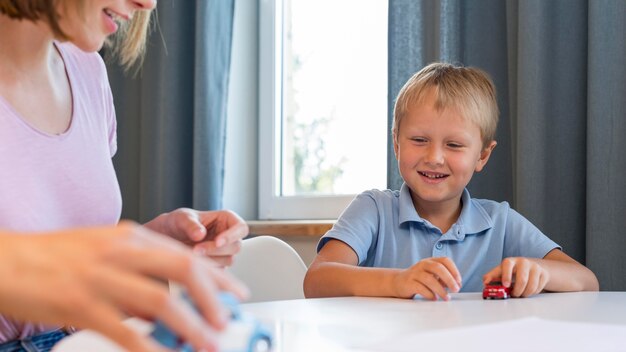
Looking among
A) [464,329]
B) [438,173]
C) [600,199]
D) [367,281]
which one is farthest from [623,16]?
[464,329]

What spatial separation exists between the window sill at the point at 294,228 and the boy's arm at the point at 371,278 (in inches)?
26.1

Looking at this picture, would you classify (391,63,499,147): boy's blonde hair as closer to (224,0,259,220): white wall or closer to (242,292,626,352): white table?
(242,292,626,352): white table

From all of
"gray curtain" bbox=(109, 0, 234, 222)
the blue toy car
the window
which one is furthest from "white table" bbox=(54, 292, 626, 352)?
"gray curtain" bbox=(109, 0, 234, 222)

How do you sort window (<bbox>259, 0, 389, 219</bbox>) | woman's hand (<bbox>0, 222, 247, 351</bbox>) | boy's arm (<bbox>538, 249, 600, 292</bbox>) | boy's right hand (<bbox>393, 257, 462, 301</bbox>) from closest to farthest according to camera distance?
woman's hand (<bbox>0, 222, 247, 351</bbox>) → boy's right hand (<bbox>393, 257, 462, 301</bbox>) → boy's arm (<bbox>538, 249, 600, 292</bbox>) → window (<bbox>259, 0, 389, 219</bbox>)

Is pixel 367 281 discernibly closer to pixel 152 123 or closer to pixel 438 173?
pixel 438 173

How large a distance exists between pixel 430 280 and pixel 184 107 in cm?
170

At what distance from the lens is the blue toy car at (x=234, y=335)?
398mm

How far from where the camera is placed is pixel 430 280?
48.4 inches

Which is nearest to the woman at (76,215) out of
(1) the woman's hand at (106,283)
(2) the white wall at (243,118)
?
(1) the woman's hand at (106,283)

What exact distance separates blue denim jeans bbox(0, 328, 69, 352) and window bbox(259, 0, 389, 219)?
1.55 meters

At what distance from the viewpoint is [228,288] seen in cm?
41

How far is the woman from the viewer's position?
1.19 ft

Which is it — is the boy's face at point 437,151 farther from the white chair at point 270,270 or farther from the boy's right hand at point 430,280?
the boy's right hand at point 430,280

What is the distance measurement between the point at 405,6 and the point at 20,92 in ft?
4.19
